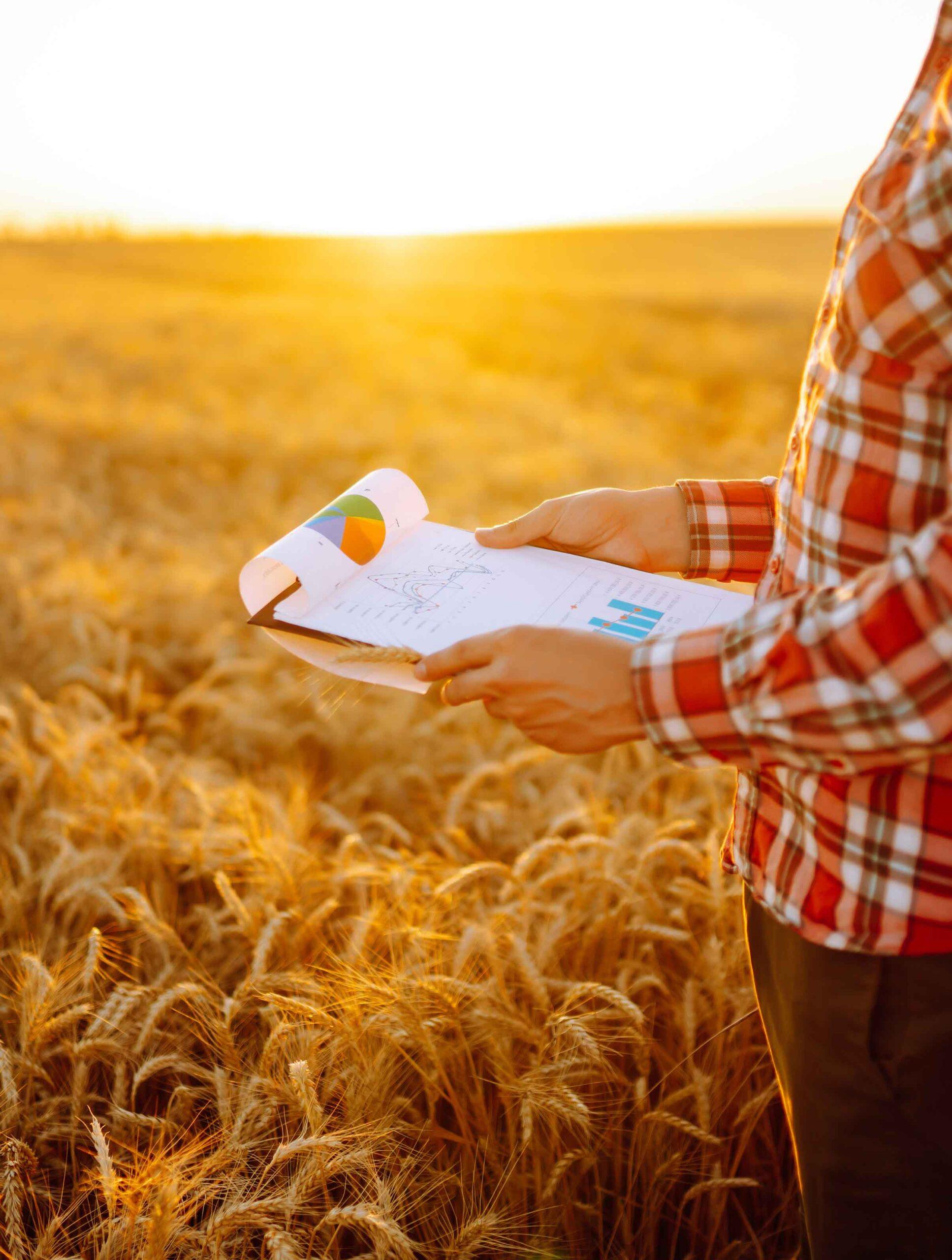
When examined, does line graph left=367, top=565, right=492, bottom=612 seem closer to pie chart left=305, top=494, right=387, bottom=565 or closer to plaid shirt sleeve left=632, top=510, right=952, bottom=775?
pie chart left=305, top=494, right=387, bottom=565

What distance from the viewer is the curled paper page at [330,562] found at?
124 centimetres

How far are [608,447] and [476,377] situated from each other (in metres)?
3.50

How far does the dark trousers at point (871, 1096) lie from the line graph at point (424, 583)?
2.14 ft

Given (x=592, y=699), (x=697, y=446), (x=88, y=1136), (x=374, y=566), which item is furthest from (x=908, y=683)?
(x=697, y=446)

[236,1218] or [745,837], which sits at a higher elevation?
[745,837]

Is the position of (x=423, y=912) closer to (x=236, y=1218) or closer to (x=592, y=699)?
(x=236, y=1218)

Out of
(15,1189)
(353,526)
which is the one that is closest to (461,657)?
(353,526)

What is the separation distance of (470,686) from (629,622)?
0.28 metres

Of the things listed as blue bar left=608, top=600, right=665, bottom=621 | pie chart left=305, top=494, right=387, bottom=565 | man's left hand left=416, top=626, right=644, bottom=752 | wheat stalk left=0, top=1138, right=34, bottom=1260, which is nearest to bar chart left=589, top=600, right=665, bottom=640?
blue bar left=608, top=600, right=665, bottom=621

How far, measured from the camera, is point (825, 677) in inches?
33.4

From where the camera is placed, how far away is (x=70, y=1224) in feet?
4.70

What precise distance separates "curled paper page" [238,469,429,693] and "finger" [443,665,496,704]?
5 centimetres

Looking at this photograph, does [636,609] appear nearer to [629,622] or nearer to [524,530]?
[629,622]

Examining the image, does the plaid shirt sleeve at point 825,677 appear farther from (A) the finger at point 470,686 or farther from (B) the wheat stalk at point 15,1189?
(B) the wheat stalk at point 15,1189
